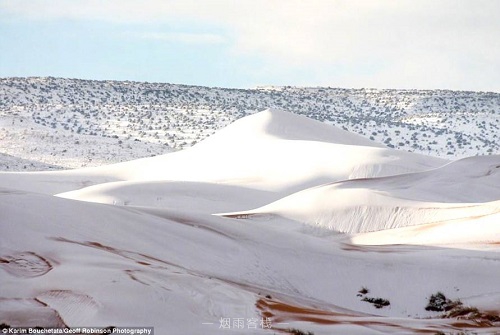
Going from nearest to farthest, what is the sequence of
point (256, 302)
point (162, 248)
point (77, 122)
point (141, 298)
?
point (141, 298) < point (256, 302) < point (162, 248) < point (77, 122)

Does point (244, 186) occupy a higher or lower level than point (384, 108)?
lower

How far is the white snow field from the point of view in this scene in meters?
8.73

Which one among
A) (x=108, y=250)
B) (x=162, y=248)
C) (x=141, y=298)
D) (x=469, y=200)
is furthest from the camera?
(x=469, y=200)

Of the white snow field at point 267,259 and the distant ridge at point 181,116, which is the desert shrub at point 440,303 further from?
the distant ridge at point 181,116

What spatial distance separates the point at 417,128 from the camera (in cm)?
6069

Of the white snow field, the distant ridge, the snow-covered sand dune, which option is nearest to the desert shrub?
the white snow field

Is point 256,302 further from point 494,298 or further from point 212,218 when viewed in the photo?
point 212,218

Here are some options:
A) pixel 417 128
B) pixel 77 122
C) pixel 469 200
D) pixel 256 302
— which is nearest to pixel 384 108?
pixel 417 128

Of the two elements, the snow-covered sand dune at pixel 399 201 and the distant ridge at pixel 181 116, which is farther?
the distant ridge at pixel 181 116

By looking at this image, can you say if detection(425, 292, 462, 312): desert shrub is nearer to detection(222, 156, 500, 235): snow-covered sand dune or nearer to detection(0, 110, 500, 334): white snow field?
detection(0, 110, 500, 334): white snow field

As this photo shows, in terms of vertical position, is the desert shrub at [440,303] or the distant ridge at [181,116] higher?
the distant ridge at [181,116]

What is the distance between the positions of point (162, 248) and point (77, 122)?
47881mm

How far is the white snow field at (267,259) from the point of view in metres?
8.73

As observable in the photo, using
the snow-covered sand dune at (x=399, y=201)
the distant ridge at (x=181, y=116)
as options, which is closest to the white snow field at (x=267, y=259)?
the snow-covered sand dune at (x=399, y=201)
